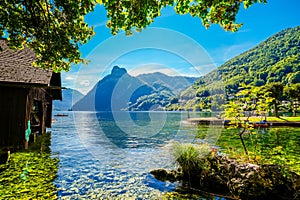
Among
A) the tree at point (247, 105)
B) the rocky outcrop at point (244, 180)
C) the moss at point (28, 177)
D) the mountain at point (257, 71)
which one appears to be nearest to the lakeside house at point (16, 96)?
the moss at point (28, 177)

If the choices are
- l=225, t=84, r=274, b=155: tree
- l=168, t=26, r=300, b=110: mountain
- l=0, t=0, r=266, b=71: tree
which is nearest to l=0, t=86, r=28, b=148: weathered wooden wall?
l=0, t=0, r=266, b=71: tree

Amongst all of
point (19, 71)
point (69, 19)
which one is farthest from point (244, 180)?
point (19, 71)

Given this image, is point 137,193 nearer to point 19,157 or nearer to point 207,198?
point 207,198

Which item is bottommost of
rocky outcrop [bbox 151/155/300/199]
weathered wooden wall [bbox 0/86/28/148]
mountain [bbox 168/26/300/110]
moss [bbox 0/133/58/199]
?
moss [bbox 0/133/58/199]

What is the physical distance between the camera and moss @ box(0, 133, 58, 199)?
6523 millimetres

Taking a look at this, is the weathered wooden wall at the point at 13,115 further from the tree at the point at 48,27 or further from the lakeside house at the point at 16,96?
the tree at the point at 48,27

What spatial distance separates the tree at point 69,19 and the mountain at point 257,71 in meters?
94.7

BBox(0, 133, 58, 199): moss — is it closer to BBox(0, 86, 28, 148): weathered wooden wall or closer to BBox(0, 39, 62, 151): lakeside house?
BBox(0, 86, 28, 148): weathered wooden wall

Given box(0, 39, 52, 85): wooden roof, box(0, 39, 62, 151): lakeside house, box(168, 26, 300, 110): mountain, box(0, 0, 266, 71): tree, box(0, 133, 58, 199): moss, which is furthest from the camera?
box(168, 26, 300, 110): mountain

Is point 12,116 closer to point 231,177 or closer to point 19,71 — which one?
point 19,71

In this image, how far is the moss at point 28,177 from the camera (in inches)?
257

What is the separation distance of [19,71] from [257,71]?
16027cm

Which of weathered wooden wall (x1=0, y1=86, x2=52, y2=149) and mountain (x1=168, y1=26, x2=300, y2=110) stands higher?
mountain (x1=168, y1=26, x2=300, y2=110)

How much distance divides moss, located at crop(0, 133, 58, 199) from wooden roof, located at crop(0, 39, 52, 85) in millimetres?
4278
